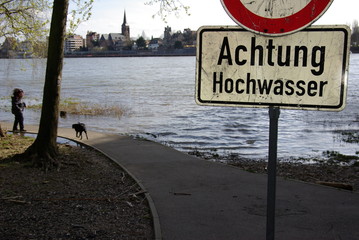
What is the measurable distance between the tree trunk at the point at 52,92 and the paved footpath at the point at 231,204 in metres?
1.89

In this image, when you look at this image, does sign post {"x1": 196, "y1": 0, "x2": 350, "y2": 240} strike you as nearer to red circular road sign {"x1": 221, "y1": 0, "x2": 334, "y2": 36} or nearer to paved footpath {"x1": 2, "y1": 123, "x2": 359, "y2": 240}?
red circular road sign {"x1": 221, "y1": 0, "x2": 334, "y2": 36}

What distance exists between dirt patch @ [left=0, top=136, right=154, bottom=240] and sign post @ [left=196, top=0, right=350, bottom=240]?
12.9 ft

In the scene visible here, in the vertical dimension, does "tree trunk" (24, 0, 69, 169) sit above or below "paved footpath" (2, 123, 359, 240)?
above

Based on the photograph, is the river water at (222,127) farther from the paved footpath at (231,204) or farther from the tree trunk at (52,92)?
the paved footpath at (231,204)

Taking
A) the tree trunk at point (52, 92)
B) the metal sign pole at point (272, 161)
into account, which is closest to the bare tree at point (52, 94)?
the tree trunk at point (52, 92)

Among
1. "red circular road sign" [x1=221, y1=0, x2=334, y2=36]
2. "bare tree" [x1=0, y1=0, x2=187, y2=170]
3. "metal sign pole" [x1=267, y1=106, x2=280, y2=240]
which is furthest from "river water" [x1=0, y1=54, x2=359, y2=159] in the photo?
"red circular road sign" [x1=221, y1=0, x2=334, y2=36]

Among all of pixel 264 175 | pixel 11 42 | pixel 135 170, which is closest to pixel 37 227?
pixel 135 170

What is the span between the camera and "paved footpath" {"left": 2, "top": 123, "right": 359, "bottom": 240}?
5.62m

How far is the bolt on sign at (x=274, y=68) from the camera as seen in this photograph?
177 cm

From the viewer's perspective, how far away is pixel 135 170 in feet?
30.7

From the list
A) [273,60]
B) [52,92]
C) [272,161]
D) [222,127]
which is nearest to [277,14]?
[273,60]

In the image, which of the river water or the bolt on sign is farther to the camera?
the river water

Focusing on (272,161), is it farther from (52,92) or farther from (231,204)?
(52,92)

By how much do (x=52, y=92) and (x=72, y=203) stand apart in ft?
10.9
